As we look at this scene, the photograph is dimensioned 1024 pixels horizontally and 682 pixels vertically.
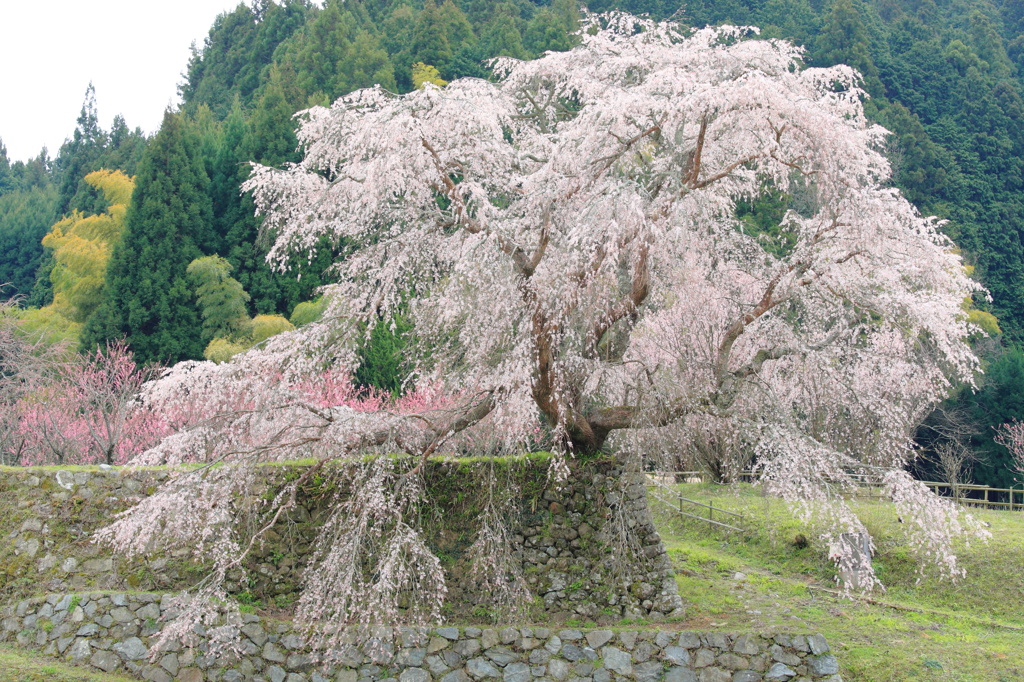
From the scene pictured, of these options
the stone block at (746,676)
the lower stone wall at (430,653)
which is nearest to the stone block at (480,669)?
the lower stone wall at (430,653)

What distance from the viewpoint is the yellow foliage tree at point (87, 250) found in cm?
2294

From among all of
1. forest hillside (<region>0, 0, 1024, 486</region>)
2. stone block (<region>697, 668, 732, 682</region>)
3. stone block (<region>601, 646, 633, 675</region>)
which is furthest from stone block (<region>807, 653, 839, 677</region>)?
forest hillside (<region>0, 0, 1024, 486</region>)

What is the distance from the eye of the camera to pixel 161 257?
21.9 m

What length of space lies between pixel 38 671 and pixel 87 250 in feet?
65.4

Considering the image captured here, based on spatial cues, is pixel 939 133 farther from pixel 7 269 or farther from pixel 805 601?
pixel 7 269

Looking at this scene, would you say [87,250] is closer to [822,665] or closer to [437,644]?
[437,644]

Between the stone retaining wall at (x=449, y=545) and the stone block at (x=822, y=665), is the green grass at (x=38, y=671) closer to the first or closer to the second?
the stone retaining wall at (x=449, y=545)

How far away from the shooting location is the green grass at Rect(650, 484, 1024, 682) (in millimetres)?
7316

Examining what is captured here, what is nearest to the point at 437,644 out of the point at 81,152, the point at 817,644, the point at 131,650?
the point at 131,650

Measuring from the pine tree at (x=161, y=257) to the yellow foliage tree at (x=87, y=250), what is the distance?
1222mm

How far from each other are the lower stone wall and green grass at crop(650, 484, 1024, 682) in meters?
0.36

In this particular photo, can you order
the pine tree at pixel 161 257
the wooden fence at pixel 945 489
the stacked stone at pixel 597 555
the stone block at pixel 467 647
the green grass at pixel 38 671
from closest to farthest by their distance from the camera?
the green grass at pixel 38 671, the stone block at pixel 467 647, the stacked stone at pixel 597 555, the wooden fence at pixel 945 489, the pine tree at pixel 161 257

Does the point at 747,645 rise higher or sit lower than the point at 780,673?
higher

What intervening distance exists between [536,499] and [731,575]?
351 cm
